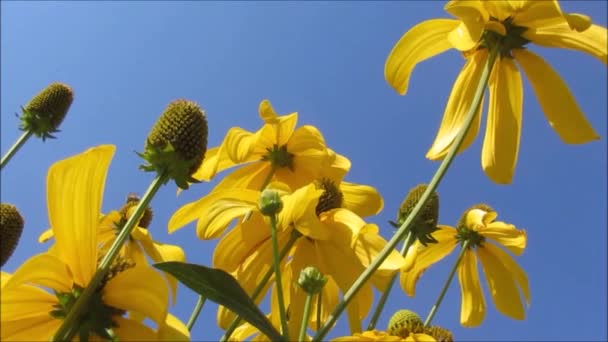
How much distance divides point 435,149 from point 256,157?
1119 millimetres

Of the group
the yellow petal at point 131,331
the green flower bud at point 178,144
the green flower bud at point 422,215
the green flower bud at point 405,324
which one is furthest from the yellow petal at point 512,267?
the yellow petal at point 131,331

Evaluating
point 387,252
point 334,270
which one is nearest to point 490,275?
point 334,270

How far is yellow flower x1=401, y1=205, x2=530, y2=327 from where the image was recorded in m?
3.42

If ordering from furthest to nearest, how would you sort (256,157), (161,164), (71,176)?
(256,157) → (161,164) → (71,176)

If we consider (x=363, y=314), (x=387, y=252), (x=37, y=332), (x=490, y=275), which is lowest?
(x=37, y=332)

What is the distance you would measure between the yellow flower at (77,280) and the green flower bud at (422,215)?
65.3 inches

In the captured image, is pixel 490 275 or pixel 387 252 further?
pixel 490 275

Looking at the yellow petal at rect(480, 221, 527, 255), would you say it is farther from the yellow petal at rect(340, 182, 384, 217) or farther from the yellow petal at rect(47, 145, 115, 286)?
the yellow petal at rect(47, 145, 115, 286)

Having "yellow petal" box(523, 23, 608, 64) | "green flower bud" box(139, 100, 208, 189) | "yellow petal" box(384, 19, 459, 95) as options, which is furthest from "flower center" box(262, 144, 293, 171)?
"yellow petal" box(523, 23, 608, 64)

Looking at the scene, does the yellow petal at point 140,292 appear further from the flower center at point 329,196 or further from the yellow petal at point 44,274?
the flower center at point 329,196

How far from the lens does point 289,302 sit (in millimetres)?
2340

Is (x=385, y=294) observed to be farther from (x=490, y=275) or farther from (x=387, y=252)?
(x=490, y=275)

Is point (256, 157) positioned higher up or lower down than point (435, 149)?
higher up

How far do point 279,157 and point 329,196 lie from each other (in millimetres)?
404
